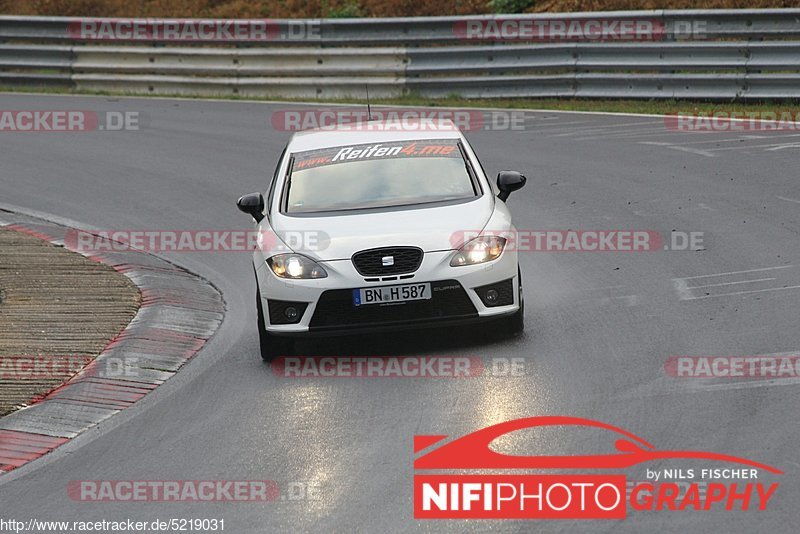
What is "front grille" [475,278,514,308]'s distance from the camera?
952 centimetres

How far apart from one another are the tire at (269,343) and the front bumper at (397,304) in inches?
8.3

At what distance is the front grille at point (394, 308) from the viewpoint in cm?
944

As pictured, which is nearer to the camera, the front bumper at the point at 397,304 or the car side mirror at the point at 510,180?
the front bumper at the point at 397,304

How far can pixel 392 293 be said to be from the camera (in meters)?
9.41

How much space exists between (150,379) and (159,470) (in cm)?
203

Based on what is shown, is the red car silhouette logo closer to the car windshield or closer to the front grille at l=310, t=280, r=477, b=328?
the front grille at l=310, t=280, r=477, b=328

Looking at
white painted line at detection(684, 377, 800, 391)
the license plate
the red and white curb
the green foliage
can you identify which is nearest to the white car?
the license plate

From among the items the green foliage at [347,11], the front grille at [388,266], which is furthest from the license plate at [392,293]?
the green foliage at [347,11]

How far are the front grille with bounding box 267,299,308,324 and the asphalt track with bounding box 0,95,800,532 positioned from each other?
1.23 feet

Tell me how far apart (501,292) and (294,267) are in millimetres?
1456

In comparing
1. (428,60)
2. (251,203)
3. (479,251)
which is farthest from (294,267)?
(428,60)

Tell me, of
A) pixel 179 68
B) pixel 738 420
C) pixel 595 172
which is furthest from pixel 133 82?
pixel 738 420

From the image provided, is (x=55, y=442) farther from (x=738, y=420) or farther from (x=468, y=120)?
(x=468, y=120)

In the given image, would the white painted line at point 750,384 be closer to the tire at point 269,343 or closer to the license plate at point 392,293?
the license plate at point 392,293
